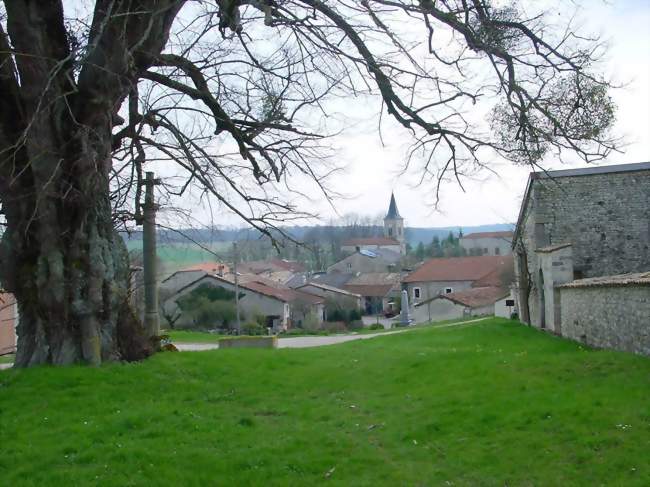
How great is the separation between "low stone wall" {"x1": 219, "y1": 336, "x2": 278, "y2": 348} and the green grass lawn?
7283 mm

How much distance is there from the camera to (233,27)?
9.24 meters

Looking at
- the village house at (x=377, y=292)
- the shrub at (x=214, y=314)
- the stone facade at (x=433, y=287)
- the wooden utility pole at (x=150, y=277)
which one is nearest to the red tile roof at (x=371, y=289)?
the village house at (x=377, y=292)

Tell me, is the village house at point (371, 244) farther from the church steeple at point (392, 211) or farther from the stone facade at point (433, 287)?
the stone facade at point (433, 287)

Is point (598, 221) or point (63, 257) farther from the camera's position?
point (598, 221)

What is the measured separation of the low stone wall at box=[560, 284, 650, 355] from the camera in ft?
41.1

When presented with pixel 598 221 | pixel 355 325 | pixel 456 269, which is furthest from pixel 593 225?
pixel 456 269

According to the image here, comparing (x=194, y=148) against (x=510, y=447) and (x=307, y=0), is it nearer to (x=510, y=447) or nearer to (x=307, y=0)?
(x=307, y=0)

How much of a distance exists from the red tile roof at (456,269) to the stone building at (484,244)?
36661 mm

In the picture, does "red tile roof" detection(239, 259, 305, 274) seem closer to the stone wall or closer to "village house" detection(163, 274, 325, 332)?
"village house" detection(163, 274, 325, 332)

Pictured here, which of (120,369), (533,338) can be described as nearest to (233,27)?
(120,369)

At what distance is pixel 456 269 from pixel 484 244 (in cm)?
4508

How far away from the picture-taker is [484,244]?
370ft

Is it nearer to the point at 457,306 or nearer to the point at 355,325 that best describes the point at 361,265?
the point at 355,325

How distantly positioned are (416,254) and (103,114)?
332 ft
